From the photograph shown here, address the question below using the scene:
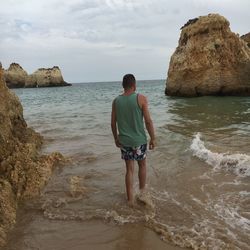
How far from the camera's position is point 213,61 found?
29781 millimetres

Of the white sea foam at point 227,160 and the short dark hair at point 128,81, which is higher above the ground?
the short dark hair at point 128,81

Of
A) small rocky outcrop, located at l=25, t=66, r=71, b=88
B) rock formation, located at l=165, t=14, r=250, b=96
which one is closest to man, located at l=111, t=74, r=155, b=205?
rock formation, located at l=165, t=14, r=250, b=96

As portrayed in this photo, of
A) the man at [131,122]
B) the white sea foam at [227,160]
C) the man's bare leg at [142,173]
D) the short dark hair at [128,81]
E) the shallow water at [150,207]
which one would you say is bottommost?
the shallow water at [150,207]

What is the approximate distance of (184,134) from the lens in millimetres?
11070

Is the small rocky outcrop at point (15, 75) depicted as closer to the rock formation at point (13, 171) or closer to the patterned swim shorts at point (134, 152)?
the rock formation at point (13, 171)

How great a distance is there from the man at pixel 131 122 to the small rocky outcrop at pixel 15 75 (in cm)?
8567

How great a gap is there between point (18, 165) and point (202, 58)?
87.1 feet

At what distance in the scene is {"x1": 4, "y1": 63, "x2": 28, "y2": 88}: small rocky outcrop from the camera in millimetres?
86938

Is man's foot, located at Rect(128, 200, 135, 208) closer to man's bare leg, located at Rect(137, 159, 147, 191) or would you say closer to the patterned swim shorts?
man's bare leg, located at Rect(137, 159, 147, 191)

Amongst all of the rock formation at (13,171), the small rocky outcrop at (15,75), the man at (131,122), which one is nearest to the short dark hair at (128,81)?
the man at (131,122)

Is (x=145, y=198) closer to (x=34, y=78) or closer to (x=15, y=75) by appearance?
(x=15, y=75)

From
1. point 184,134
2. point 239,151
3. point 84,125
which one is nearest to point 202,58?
point 84,125

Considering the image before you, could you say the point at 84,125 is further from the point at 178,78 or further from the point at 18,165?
the point at 178,78

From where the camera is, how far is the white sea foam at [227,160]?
645 cm
